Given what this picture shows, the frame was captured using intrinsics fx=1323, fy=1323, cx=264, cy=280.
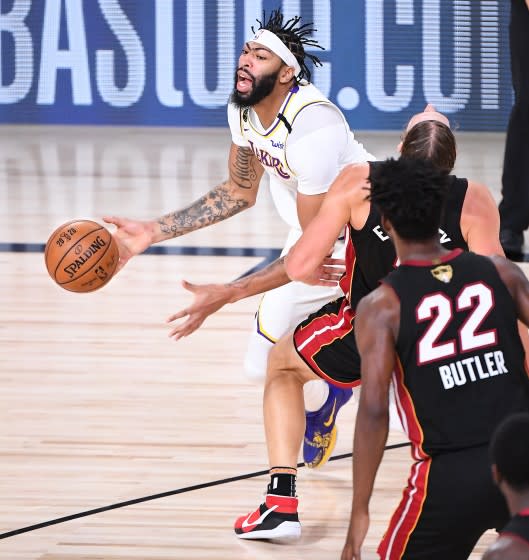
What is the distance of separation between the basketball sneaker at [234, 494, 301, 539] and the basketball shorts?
93cm

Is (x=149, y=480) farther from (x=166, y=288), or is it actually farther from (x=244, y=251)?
(x=244, y=251)

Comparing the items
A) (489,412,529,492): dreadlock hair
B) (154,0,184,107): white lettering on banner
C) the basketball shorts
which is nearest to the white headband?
the basketball shorts

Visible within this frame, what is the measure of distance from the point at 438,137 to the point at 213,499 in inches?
51.3

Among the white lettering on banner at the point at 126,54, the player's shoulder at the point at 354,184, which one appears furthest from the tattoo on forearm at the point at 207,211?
the white lettering on banner at the point at 126,54

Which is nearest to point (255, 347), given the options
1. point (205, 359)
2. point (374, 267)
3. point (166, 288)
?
point (374, 267)

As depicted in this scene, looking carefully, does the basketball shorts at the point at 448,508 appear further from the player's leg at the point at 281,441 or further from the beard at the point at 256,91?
the beard at the point at 256,91

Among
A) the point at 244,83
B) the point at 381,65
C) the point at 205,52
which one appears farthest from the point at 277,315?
the point at 205,52

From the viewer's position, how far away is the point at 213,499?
4.01 m

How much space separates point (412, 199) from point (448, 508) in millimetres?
642

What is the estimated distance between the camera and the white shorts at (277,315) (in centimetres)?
430

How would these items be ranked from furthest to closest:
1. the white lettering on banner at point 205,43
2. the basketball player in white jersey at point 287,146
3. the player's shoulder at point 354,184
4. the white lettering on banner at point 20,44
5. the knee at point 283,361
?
the white lettering on banner at point 20,44
the white lettering on banner at point 205,43
the basketball player in white jersey at point 287,146
the knee at point 283,361
the player's shoulder at point 354,184

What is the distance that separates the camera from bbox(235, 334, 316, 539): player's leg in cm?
371

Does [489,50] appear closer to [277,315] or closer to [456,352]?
[277,315]

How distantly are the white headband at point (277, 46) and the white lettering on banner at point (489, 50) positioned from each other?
9.91m
